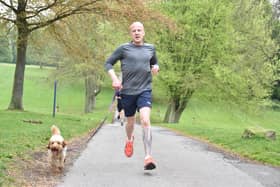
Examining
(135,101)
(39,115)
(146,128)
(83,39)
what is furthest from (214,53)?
(146,128)

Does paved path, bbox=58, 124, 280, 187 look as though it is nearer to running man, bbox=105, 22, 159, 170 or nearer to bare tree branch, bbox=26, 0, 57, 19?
running man, bbox=105, 22, 159, 170

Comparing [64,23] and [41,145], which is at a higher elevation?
[64,23]

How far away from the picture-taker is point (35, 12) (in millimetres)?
21391

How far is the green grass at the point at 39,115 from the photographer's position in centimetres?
936

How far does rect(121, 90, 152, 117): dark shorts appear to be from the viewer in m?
6.97

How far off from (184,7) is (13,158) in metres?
23.3

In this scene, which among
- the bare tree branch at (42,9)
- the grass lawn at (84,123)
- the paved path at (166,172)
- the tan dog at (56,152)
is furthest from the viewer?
the bare tree branch at (42,9)

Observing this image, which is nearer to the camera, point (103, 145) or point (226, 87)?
point (103, 145)

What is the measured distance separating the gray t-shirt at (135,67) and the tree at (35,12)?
45.1ft

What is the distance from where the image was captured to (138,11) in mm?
19844

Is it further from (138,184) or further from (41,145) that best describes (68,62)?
(138,184)

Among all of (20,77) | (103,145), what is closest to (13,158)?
(103,145)

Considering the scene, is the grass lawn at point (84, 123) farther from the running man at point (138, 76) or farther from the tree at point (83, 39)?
the tree at point (83, 39)

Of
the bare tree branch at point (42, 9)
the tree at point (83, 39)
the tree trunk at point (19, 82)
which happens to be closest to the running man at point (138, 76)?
the bare tree branch at point (42, 9)
